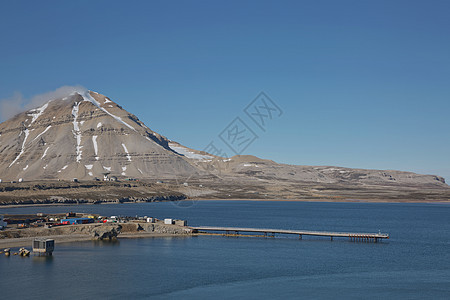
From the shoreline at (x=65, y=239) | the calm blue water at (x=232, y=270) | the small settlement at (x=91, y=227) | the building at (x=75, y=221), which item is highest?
→ the building at (x=75, y=221)

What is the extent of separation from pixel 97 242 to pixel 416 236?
233 feet

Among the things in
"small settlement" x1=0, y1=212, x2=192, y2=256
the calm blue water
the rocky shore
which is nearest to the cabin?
the calm blue water

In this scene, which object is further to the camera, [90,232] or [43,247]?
[90,232]

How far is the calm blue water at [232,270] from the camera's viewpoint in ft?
184

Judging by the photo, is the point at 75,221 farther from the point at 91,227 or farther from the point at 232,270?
the point at 232,270

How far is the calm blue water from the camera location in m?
56.1

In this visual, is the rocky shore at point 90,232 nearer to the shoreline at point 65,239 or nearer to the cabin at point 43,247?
the shoreline at point 65,239

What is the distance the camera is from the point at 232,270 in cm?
6831

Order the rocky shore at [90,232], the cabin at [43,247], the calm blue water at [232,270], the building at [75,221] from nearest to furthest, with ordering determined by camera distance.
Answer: the calm blue water at [232,270], the cabin at [43,247], the rocky shore at [90,232], the building at [75,221]

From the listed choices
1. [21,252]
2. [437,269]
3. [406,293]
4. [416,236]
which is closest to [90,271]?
[21,252]

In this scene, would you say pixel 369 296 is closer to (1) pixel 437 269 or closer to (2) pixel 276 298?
(2) pixel 276 298

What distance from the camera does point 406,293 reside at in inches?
2255

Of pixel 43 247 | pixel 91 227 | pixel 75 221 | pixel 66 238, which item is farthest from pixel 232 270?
pixel 75 221

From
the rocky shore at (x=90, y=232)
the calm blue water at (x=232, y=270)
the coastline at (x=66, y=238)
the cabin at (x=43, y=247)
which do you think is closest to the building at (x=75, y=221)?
the rocky shore at (x=90, y=232)
